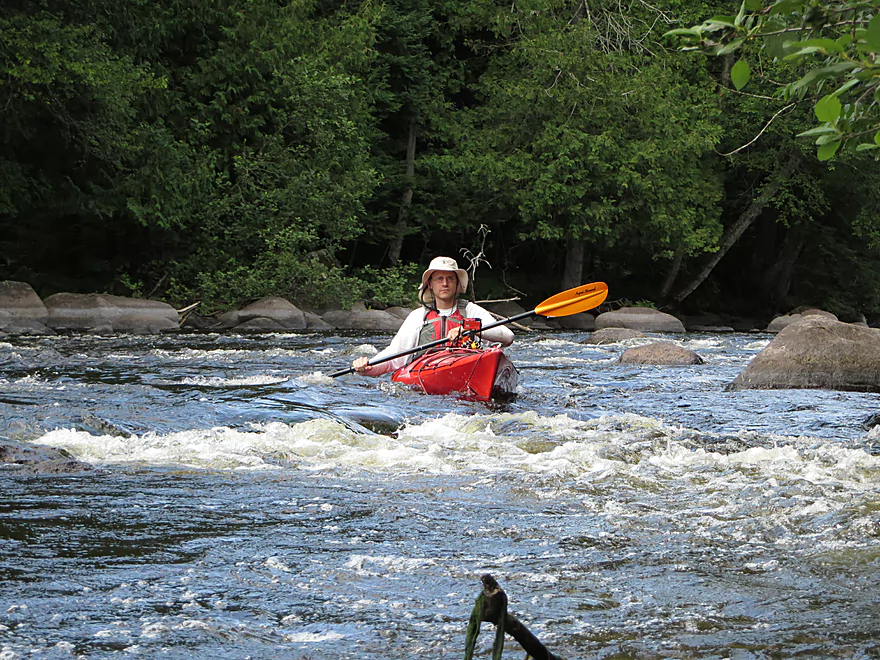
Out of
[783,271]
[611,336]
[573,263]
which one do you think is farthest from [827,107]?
[783,271]

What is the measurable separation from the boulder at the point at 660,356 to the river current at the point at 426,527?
3868mm

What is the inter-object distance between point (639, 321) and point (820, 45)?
18.5 metres

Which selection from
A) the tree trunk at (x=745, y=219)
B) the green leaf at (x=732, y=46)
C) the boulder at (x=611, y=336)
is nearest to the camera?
the green leaf at (x=732, y=46)

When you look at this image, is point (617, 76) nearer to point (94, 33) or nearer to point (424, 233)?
point (424, 233)

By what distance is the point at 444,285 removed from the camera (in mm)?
8406

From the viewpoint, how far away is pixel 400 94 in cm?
2339

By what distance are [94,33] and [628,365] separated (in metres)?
9.95

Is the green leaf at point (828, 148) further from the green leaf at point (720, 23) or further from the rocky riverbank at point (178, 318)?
the rocky riverbank at point (178, 318)

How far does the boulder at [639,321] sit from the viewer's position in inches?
792

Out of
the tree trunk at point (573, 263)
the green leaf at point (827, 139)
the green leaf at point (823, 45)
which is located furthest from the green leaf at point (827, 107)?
the tree trunk at point (573, 263)

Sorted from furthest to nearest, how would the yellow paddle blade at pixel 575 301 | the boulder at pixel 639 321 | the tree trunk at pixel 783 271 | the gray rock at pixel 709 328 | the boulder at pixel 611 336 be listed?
the tree trunk at pixel 783 271 < the gray rock at pixel 709 328 < the boulder at pixel 639 321 < the boulder at pixel 611 336 < the yellow paddle blade at pixel 575 301

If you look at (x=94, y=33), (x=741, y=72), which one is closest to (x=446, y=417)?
(x=741, y=72)

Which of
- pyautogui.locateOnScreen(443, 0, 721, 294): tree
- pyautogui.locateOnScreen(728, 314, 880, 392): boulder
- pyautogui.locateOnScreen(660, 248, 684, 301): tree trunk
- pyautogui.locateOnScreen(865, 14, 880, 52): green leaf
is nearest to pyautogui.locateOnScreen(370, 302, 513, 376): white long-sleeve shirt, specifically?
pyautogui.locateOnScreen(728, 314, 880, 392): boulder

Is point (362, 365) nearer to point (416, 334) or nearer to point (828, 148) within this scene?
point (416, 334)
